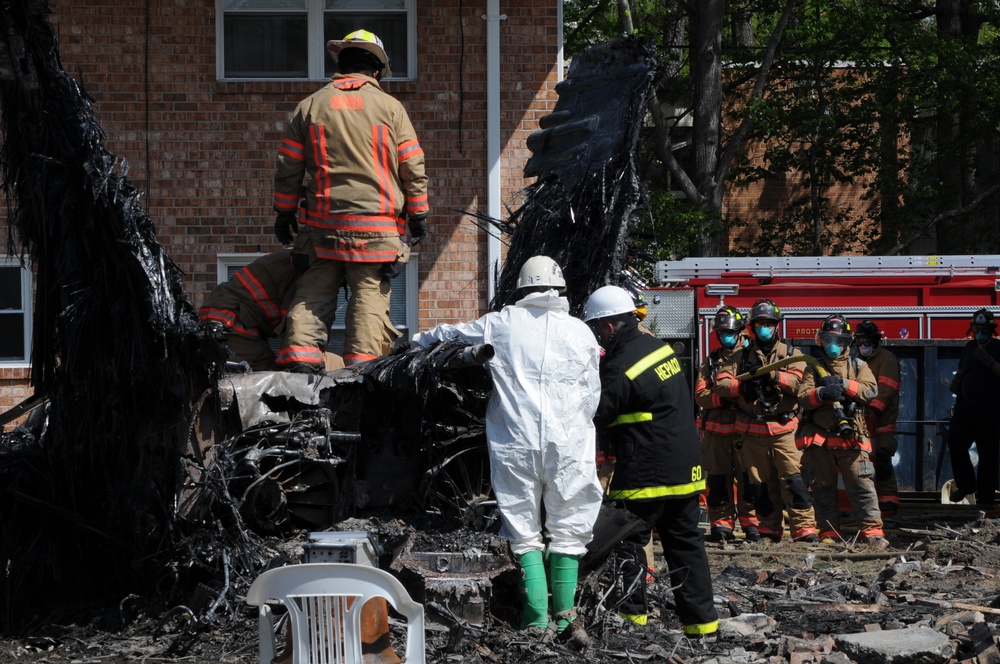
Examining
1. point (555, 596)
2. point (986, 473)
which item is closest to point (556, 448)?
point (555, 596)

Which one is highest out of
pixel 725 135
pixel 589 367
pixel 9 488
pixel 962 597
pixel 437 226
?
pixel 725 135

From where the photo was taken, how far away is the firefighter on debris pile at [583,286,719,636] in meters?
6.36

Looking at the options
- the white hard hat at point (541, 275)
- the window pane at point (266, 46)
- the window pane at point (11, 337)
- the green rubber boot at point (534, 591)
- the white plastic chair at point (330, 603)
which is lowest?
the green rubber boot at point (534, 591)

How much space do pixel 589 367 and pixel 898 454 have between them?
6963mm

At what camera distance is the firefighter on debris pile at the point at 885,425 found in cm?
1093

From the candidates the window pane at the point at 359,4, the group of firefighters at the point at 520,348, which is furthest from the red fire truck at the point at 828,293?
the window pane at the point at 359,4

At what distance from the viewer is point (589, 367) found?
6.08 m

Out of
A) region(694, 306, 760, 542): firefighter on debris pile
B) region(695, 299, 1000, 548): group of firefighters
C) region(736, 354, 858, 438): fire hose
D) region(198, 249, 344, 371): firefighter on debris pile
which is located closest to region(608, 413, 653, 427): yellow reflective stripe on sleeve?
region(198, 249, 344, 371): firefighter on debris pile

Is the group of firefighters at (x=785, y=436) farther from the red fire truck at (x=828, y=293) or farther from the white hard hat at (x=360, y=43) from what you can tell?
the white hard hat at (x=360, y=43)

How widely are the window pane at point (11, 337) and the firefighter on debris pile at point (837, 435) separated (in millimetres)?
6718

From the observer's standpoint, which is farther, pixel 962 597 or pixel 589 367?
pixel 962 597

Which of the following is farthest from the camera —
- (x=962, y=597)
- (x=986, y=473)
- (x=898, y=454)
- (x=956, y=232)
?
(x=956, y=232)

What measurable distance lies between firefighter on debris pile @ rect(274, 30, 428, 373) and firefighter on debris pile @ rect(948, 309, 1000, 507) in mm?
6026

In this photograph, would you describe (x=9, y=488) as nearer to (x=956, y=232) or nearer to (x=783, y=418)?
(x=783, y=418)
